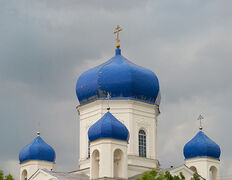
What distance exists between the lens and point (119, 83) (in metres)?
31.7

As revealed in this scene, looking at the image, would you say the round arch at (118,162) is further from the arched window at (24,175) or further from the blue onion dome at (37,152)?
the arched window at (24,175)

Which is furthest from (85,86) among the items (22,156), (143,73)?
(22,156)

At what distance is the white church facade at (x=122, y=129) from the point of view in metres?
Result: 29.4

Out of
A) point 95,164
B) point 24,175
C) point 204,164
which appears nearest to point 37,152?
point 24,175

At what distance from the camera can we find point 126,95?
31.6 m

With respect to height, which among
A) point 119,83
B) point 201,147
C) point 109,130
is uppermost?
point 119,83

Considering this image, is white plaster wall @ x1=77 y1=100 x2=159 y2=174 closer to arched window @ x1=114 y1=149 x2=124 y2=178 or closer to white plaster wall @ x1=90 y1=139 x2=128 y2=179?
arched window @ x1=114 y1=149 x2=124 y2=178

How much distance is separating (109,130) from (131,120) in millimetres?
3382

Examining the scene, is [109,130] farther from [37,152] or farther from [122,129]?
[37,152]

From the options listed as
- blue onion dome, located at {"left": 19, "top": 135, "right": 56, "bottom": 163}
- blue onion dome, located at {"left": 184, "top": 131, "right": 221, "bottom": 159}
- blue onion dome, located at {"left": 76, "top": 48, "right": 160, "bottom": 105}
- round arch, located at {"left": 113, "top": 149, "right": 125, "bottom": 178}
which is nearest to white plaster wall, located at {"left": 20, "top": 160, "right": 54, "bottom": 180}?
blue onion dome, located at {"left": 19, "top": 135, "right": 56, "bottom": 163}

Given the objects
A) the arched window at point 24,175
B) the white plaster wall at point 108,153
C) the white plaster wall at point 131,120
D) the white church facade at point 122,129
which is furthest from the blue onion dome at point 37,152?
the white plaster wall at point 108,153

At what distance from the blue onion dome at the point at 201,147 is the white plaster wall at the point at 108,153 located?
6076 mm

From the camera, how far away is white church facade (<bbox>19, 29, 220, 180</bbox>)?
29.4 meters

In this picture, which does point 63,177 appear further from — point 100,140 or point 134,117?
point 134,117
